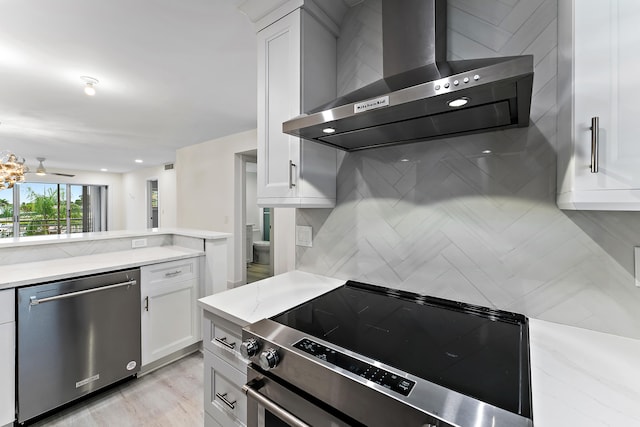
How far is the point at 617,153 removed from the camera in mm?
700

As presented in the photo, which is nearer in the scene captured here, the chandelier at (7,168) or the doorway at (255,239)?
the chandelier at (7,168)

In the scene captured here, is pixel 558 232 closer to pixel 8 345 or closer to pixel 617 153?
pixel 617 153

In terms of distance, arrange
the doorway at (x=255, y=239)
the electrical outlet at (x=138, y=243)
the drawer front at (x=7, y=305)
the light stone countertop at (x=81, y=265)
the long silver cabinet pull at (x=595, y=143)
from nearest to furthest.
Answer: the long silver cabinet pull at (x=595, y=143) < the drawer front at (x=7, y=305) < the light stone countertop at (x=81, y=265) < the electrical outlet at (x=138, y=243) < the doorway at (x=255, y=239)

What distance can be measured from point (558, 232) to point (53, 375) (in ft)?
9.30

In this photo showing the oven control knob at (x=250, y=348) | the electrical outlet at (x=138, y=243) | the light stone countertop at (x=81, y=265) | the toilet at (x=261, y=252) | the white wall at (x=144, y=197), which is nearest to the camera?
the oven control knob at (x=250, y=348)

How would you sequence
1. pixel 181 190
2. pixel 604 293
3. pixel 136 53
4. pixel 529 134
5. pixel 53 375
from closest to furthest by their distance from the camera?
pixel 604 293, pixel 529 134, pixel 53 375, pixel 136 53, pixel 181 190

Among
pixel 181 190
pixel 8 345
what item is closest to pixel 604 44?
pixel 8 345

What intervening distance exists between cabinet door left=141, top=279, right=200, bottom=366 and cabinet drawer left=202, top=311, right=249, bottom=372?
1167 millimetres

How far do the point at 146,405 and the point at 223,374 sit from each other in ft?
4.06

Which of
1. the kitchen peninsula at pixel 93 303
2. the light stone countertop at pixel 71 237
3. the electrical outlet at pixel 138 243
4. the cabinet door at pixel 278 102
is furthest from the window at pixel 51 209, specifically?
the cabinet door at pixel 278 102

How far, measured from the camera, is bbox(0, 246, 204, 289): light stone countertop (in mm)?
1631

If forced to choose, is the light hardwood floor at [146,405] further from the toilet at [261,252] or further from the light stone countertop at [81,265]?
the toilet at [261,252]

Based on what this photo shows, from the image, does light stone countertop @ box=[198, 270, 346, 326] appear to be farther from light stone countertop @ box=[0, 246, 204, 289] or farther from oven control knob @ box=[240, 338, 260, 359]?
light stone countertop @ box=[0, 246, 204, 289]

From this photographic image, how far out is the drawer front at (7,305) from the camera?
1.53 meters
